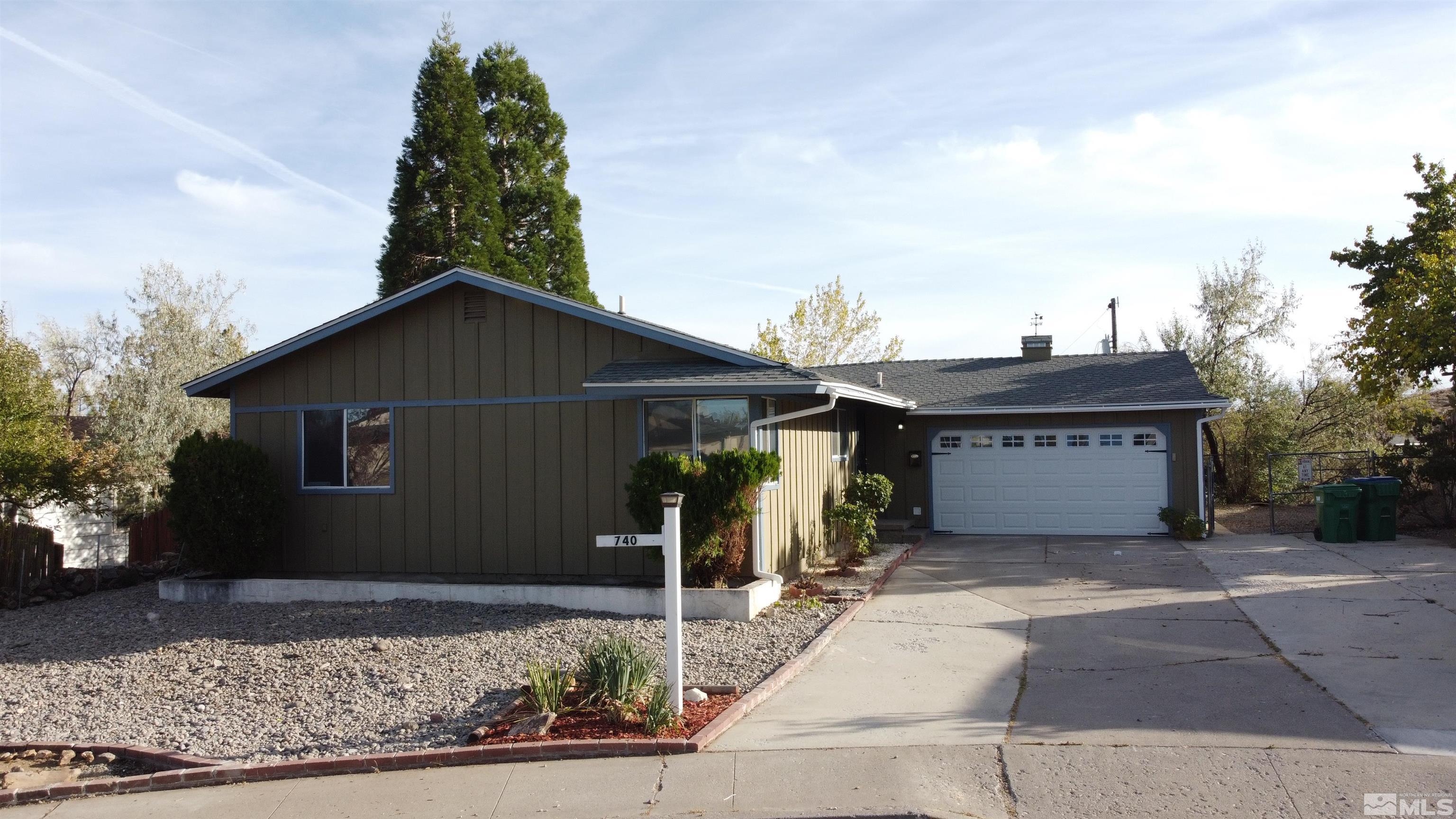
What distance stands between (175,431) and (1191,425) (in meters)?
21.6

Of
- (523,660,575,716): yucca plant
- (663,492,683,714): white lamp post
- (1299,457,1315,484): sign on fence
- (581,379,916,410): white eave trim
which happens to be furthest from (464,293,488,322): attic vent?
(1299,457,1315,484): sign on fence

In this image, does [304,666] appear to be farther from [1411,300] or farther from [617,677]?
[1411,300]

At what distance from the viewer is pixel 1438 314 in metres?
14.2

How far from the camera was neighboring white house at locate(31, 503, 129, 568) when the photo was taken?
18000mm

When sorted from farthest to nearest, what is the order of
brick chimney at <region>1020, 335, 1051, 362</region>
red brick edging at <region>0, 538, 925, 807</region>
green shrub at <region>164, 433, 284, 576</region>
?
1. brick chimney at <region>1020, 335, 1051, 362</region>
2. green shrub at <region>164, 433, 284, 576</region>
3. red brick edging at <region>0, 538, 925, 807</region>

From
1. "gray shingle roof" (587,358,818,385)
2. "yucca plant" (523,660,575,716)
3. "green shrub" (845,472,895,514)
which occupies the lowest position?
"yucca plant" (523,660,575,716)

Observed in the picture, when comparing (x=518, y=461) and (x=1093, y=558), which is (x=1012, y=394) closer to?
(x=1093, y=558)

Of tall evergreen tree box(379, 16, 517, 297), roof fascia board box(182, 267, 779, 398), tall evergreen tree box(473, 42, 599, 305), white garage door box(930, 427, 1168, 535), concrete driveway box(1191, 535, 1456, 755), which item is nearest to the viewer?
concrete driveway box(1191, 535, 1456, 755)

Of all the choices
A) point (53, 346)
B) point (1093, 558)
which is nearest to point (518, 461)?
point (1093, 558)

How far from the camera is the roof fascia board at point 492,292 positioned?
34.8 feet

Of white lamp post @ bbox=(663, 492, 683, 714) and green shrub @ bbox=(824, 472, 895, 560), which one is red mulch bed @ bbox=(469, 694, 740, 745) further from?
green shrub @ bbox=(824, 472, 895, 560)

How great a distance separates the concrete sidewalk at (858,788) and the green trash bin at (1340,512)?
10.4 meters

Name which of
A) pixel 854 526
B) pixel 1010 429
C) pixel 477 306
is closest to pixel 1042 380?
pixel 1010 429

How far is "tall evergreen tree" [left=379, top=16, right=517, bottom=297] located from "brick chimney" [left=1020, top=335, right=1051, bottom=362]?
15422mm
